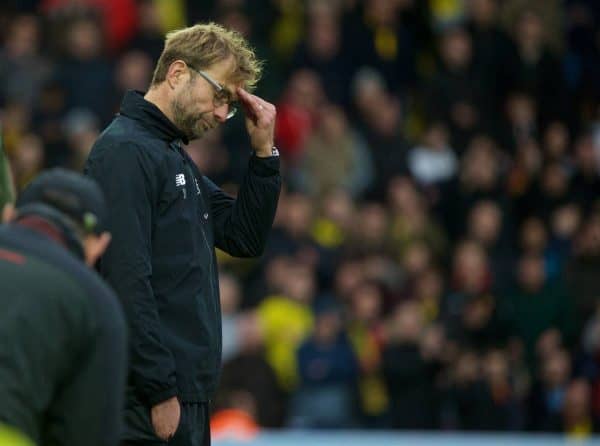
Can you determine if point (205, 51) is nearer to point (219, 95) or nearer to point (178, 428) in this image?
point (219, 95)

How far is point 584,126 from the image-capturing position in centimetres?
1537

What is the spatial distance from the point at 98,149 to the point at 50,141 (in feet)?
23.5

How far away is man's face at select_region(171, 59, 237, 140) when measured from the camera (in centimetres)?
506

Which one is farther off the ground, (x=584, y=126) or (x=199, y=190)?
(x=199, y=190)

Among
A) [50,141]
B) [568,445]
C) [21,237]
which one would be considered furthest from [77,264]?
[50,141]

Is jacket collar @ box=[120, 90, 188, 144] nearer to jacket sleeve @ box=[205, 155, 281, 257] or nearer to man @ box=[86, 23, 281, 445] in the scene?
man @ box=[86, 23, 281, 445]

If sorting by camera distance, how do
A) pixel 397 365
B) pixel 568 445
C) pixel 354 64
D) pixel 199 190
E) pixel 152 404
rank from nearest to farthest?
pixel 152 404 → pixel 199 190 → pixel 568 445 → pixel 397 365 → pixel 354 64

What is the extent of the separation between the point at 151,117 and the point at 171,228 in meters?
0.37

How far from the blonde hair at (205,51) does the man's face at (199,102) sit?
1.0 inches

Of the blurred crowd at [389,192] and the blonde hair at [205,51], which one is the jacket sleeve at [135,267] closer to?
the blonde hair at [205,51]

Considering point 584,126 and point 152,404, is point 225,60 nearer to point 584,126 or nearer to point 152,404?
point 152,404

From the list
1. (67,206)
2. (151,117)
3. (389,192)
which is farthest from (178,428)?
(389,192)

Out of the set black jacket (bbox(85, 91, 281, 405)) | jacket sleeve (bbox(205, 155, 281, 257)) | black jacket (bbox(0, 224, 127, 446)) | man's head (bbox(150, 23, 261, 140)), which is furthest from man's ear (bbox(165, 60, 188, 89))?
black jacket (bbox(0, 224, 127, 446))

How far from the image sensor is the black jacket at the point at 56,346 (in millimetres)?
3695
